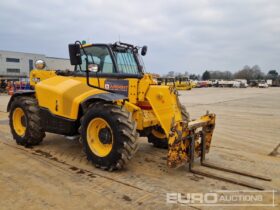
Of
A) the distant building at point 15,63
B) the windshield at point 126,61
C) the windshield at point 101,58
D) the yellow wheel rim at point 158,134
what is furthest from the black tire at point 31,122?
the distant building at point 15,63

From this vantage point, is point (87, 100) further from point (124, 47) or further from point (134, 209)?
point (134, 209)

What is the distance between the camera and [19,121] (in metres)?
7.02

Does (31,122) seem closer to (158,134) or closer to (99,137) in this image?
(99,137)

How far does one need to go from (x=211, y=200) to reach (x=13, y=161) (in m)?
4.00

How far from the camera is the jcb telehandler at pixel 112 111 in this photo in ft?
15.5

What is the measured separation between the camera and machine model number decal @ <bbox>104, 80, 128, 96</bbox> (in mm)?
5566

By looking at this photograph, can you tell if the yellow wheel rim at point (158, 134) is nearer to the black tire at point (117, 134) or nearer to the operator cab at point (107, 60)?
the operator cab at point (107, 60)

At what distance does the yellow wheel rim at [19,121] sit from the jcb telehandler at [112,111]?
22cm

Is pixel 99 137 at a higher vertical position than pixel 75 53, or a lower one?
lower

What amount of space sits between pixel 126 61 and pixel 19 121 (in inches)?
130

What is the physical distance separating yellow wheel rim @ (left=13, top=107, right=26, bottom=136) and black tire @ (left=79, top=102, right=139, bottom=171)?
2.67 m

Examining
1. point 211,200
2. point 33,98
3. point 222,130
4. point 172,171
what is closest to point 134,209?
point 211,200

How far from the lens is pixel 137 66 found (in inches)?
250

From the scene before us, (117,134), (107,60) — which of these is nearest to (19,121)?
(107,60)
